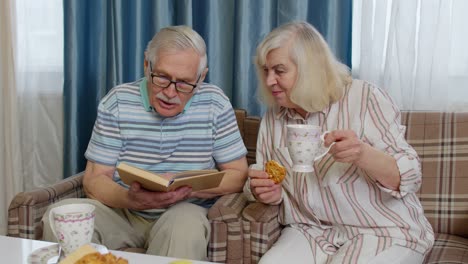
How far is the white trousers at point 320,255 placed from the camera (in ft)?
5.06

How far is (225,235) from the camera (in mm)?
1650

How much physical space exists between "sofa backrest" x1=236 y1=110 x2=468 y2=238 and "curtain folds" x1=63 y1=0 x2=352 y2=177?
440mm

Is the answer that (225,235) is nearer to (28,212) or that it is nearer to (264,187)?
(264,187)

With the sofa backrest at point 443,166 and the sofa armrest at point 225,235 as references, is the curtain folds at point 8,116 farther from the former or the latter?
the sofa backrest at point 443,166

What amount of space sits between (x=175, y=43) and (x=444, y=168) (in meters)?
0.99

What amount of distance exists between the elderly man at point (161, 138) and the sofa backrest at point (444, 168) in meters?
0.62

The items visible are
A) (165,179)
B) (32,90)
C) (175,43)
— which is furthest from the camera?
(32,90)

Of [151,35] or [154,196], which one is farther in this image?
[151,35]

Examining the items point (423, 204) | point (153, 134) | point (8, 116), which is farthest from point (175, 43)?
point (8, 116)

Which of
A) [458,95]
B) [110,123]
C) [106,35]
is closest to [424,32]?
[458,95]

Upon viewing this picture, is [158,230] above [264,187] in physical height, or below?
below

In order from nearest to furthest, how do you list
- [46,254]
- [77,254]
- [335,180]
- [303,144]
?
[77,254] → [46,254] → [303,144] → [335,180]

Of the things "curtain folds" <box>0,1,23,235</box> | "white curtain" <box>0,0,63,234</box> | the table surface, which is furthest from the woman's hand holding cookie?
"curtain folds" <box>0,1,23,235</box>

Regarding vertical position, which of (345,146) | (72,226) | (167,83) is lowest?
(72,226)
